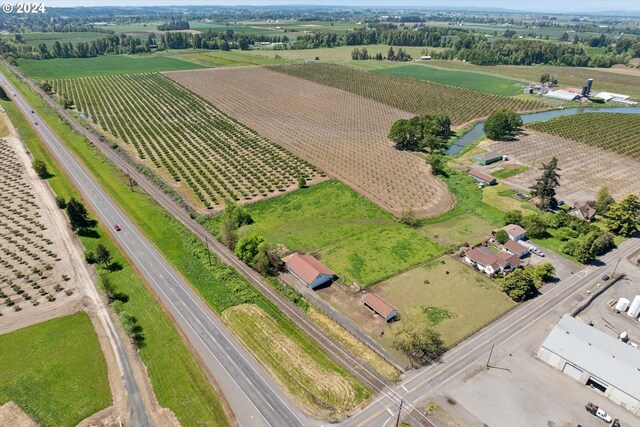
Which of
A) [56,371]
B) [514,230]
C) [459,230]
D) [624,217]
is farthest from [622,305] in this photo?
[56,371]

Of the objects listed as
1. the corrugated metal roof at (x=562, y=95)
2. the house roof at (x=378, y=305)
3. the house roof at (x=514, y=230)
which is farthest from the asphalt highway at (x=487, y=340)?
the corrugated metal roof at (x=562, y=95)

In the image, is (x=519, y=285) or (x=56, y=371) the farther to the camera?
(x=519, y=285)

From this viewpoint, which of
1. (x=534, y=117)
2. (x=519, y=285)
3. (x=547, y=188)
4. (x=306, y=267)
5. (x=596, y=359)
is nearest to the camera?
(x=596, y=359)

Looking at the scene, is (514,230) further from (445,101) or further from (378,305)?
(445,101)

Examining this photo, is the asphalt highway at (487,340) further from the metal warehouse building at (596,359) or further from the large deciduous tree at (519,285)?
the metal warehouse building at (596,359)

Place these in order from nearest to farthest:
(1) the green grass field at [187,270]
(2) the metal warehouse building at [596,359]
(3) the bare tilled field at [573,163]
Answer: (2) the metal warehouse building at [596,359] → (1) the green grass field at [187,270] → (3) the bare tilled field at [573,163]

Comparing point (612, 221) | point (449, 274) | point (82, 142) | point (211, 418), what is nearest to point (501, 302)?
point (449, 274)

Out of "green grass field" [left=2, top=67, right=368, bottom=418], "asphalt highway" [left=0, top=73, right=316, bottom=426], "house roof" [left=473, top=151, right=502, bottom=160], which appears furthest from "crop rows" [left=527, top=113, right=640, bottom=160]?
"asphalt highway" [left=0, top=73, right=316, bottom=426]
